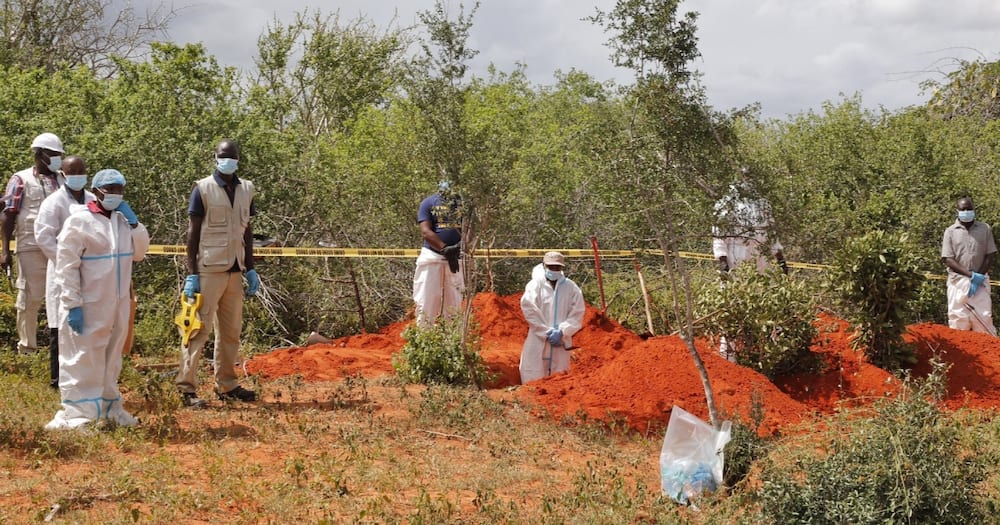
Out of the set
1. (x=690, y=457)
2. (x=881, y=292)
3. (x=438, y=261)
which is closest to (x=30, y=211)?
(x=438, y=261)

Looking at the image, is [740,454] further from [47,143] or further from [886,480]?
[47,143]

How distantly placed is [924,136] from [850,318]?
7.65m

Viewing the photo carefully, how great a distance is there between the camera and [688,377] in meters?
7.91

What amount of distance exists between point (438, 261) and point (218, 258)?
2899mm

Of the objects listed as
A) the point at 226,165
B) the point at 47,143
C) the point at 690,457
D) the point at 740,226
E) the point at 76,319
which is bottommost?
the point at 690,457

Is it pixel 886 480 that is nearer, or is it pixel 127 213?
pixel 886 480

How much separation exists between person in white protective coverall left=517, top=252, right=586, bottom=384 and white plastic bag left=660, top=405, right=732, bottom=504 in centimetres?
382

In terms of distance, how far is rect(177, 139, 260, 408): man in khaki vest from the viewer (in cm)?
721

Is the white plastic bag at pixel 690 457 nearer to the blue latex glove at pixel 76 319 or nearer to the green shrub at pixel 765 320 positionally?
the green shrub at pixel 765 320

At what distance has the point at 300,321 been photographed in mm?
11953

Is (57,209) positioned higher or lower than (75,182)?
lower

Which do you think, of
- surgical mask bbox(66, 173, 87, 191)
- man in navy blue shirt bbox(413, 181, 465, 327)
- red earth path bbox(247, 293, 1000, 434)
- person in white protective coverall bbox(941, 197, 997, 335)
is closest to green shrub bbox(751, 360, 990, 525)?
red earth path bbox(247, 293, 1000, 434)

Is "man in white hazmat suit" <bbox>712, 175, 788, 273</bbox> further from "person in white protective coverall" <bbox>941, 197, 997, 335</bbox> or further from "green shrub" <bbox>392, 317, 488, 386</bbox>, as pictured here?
"green shrub" <bbox>392, 317, 488, 386</bbox>

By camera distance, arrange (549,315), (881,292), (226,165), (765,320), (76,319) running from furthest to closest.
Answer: (549,315) → (881,292) → (765,320) → (226,165) → (76,319)
